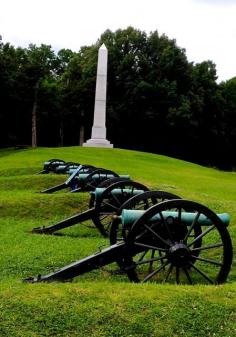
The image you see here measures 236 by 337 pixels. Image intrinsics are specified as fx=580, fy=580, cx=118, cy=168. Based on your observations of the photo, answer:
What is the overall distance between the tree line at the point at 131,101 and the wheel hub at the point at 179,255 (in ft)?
129

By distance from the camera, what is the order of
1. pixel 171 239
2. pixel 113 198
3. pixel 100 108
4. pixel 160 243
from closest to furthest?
pixel 171 239, pixel 160 243, pixel 113 198, pixel 100 108

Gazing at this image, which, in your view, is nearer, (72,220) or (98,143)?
(72,220)

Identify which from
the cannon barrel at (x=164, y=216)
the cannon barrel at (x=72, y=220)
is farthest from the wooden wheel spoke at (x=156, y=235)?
the cannon barrel at (x=72, y=220)

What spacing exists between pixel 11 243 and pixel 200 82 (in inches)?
1743

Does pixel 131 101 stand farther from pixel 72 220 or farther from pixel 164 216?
pixel 164 216

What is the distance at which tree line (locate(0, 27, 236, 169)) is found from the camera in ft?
153

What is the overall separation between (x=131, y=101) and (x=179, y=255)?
1662 inches

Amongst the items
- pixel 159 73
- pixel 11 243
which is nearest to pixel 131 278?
pixel 11 243

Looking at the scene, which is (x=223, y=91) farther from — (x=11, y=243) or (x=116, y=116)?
(x=11, y=243)

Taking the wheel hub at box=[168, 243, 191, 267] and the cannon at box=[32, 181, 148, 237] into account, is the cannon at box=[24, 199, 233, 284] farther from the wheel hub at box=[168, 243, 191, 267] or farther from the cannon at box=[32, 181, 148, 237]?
the cannon at box=[32, 181, 148, 237]

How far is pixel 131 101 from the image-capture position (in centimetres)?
4809

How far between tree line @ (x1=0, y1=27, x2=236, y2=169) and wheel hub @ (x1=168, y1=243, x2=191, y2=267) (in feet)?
129

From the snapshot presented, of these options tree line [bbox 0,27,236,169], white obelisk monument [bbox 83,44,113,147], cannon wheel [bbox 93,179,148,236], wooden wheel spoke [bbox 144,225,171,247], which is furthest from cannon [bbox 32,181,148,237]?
tree line [bbox 0,27,236,169]

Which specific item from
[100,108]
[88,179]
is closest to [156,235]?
[88,179]
